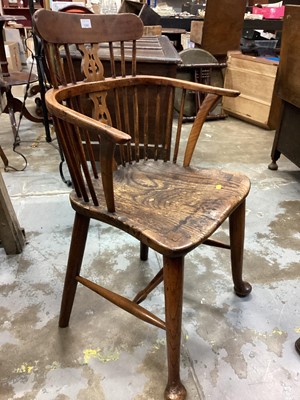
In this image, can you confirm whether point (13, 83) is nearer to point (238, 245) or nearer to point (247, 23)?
point (238, 245)

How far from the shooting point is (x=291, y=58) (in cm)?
199

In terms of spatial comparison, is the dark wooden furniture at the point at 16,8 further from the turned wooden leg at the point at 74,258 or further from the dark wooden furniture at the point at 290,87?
the turned wooden leg at the point at 74,258

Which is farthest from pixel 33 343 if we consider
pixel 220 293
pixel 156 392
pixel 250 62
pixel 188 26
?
pixel 188 26

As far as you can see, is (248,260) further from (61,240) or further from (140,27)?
(140,27)

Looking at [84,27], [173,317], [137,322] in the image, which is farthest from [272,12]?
[173,317]

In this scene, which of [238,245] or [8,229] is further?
[8,229]

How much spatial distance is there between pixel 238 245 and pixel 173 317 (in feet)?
1.45

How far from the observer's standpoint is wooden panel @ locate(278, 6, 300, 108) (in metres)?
1.93

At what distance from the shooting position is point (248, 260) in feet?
5.08

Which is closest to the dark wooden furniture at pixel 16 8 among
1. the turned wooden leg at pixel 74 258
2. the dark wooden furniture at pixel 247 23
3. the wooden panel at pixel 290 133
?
the dark wooden furniture at pixel 247 23

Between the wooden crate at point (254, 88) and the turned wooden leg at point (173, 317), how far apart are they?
8.52 feet

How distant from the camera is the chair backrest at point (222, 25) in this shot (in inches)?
131

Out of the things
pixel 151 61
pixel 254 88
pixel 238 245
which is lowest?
pixel 238 245

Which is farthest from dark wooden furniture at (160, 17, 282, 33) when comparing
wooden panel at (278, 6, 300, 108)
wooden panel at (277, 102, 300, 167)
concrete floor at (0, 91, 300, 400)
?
concrete floor at (0, 91, 300, 400)
